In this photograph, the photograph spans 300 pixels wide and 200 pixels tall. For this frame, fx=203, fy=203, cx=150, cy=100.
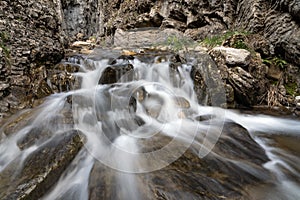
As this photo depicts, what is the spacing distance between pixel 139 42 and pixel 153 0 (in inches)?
138

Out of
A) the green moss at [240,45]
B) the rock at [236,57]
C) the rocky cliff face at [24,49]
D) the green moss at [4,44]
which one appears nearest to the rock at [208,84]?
the rock at [236,57]

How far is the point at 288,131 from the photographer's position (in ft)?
12.3

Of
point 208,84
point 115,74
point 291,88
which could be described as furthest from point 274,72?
point 115,74

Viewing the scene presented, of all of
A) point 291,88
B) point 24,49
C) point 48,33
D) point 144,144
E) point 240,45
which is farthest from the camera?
point 240,45

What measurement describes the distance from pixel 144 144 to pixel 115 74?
8.47ft

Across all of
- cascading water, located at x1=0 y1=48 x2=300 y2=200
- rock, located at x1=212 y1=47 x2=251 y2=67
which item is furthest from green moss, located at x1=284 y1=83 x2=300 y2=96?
rock, located at x1=212 y1=47 x2=251 y2=67

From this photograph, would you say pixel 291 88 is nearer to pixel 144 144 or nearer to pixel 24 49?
pixel 144 144

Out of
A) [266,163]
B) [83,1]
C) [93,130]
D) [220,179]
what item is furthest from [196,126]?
[83,1]

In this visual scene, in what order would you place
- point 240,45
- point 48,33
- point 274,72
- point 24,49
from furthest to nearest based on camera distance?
point 240,45 < point 48,33 < point 274,72 < point 24,49

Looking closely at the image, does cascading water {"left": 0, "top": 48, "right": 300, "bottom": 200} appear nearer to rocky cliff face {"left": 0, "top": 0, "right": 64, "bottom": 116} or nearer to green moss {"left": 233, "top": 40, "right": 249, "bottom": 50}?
rocky cliff face {"left": 0, "top": 0, "right": 64, "bottom": 116}

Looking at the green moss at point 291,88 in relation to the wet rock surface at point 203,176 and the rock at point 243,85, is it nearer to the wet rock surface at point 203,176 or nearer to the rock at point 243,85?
the rock at point 243,85

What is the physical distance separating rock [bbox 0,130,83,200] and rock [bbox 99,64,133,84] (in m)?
2.30

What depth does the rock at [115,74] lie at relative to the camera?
507 centimetres

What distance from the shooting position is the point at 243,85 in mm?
4535
